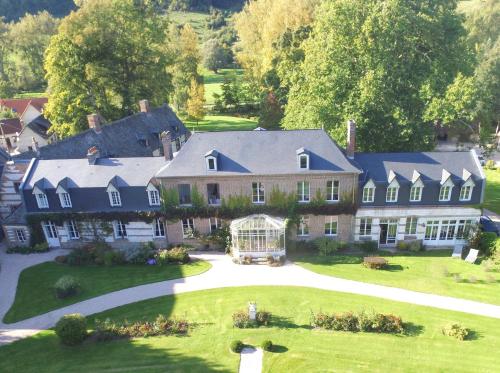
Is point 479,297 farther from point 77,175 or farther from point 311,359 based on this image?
point 77,175

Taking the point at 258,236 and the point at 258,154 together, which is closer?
the point at 258,236

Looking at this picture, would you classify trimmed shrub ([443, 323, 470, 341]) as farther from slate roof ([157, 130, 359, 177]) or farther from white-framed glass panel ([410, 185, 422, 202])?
slate roof ([157, 130, 359, 177])

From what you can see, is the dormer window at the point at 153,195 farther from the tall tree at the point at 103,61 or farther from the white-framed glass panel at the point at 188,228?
the tall tree at the point at 103,61

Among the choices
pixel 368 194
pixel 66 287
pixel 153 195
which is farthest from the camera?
pixel 153 195

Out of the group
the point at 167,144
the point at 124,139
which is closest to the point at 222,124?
the point at 124,139

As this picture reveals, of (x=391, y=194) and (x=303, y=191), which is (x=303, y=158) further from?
(x=391, y=194)
